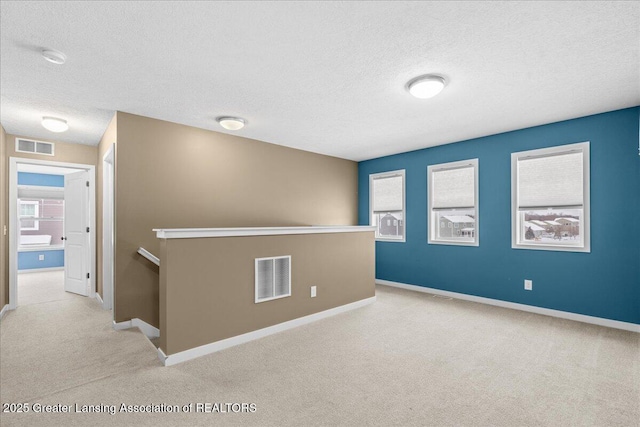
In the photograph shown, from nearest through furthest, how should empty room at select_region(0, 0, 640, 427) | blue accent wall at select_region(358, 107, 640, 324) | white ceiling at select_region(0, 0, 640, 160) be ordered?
white ceiling at select_region(0, 0, 640, 160), empty room at select_region(0, 0, 640, 427), blue accent wall at select_region(358, 107, 640, 324)

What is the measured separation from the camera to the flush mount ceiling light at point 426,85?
2809 millimetres

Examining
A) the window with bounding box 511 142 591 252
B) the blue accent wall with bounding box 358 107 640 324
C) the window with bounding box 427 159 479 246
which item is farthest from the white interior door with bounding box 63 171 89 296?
the window with bounding box 511 142 591 252

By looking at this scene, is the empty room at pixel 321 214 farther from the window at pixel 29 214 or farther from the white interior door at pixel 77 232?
the window at pixel 29 214

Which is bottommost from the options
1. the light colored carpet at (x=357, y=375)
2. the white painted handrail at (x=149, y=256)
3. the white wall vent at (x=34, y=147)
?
the light colored carpet at (x=357, y=375)

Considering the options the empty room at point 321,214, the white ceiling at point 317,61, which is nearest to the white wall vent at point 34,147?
the empty room at point 321,214

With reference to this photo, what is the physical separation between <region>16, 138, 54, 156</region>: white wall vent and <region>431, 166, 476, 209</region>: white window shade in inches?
245

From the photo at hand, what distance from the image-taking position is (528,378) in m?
2.46

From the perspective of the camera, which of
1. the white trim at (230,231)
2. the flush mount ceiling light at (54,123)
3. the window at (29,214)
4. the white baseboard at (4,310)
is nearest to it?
the white trim at (230,231)

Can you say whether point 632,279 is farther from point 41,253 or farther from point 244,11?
point 41,253

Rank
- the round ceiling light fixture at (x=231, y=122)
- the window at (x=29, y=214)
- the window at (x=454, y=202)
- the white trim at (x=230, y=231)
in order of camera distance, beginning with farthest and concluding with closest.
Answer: the window at (x=29, y=214)
the window at (x=454, y=202)
the round ceiling light fixture at (x=231, y=122)
the white trim at (x=230, y=231)

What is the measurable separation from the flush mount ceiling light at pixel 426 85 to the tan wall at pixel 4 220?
5294mm

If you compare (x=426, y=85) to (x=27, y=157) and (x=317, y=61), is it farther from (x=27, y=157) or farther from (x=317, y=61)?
(x=27, y=157)

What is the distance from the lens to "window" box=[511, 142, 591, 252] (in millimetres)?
3873

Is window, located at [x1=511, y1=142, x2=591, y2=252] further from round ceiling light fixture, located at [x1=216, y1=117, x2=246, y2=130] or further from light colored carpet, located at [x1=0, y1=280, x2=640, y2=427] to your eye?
round ceiling light fixture, located at [x1=216, y1=117, x2=246, y2=130]
